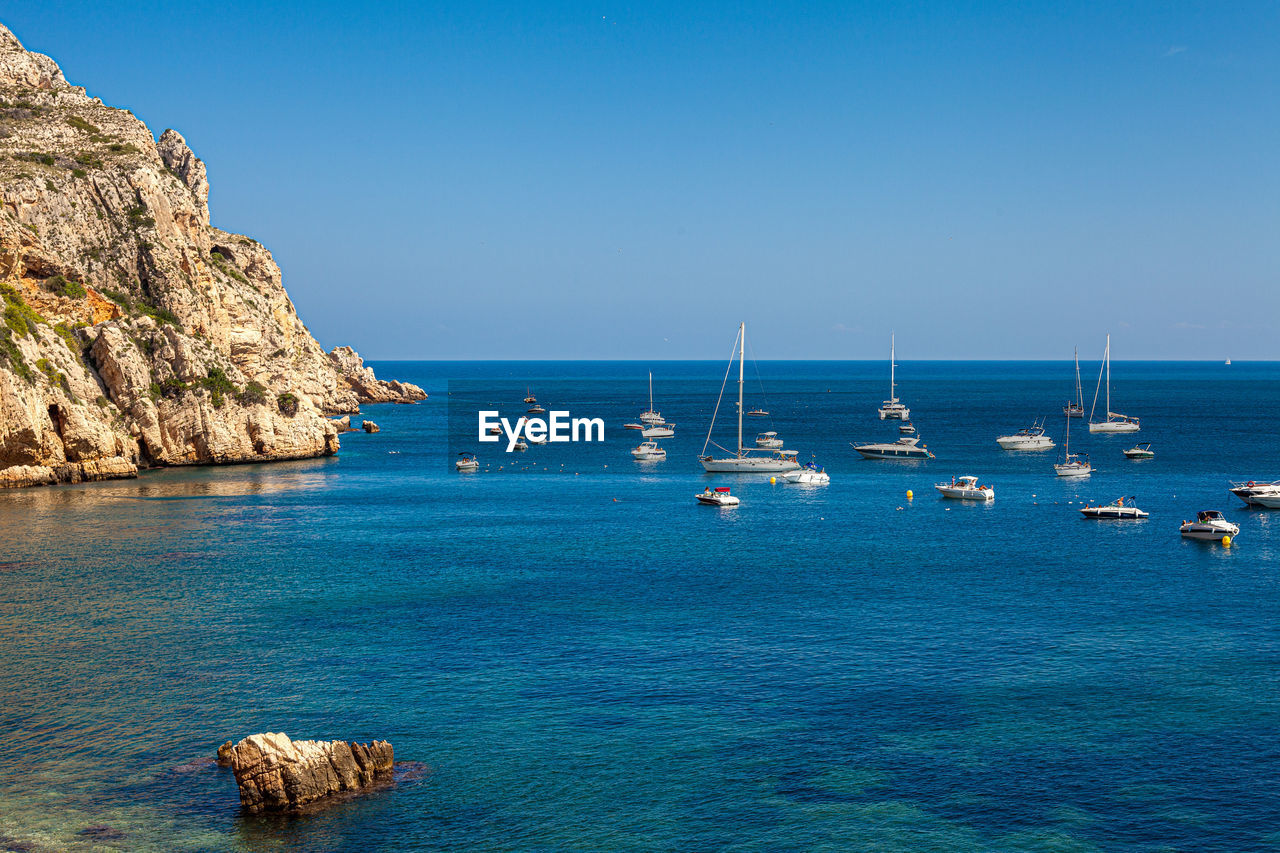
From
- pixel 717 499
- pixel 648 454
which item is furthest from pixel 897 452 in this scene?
pixel 717 499

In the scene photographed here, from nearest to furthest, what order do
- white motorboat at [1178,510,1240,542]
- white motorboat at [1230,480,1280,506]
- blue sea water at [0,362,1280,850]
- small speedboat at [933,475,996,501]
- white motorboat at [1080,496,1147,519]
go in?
blue sea water at [0,362,1280,850] → white motorboat at [1178,510,1240,542] → white motorboat at [1080,496,1147,519] → white motorboat at [1230,480,1280,506] → small speedboat at [933,475,996,501]

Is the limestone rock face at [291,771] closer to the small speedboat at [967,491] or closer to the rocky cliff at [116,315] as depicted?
the rocky cliff at [116,315]

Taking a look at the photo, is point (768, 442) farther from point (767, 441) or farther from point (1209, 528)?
point (1209, 528)

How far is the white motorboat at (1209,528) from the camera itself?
7319 centimetres

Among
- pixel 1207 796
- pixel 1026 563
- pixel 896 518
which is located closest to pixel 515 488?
pixel 896 518

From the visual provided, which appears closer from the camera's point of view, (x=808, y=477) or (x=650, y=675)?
(x=650, y=675)

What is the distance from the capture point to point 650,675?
42.6 meters

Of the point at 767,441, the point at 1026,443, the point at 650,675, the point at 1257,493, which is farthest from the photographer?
the point at 767,441

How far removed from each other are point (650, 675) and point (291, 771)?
662 inches

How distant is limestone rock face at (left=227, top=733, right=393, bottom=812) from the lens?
29359mm

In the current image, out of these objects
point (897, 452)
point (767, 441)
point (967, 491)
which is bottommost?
point (967, 491)

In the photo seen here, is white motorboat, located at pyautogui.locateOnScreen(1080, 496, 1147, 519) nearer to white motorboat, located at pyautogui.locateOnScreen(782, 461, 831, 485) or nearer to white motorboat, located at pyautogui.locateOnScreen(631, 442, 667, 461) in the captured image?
white motorboat, located at pyautogui.locateOnScreen(782, 461, 831, 485)

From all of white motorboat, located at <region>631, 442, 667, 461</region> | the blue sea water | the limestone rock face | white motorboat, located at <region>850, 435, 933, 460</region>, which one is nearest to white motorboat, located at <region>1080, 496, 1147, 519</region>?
the blue sea water

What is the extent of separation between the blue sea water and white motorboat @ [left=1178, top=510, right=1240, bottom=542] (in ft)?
5.74
